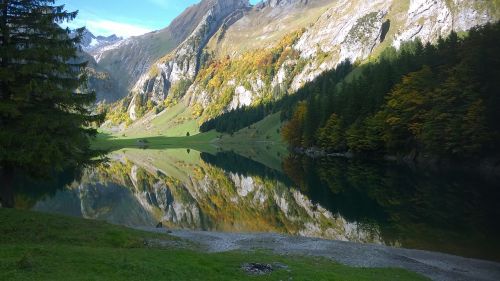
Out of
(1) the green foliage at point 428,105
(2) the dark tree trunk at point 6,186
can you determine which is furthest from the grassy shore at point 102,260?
(1) the green foliage at point 428,105

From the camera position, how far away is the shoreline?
24422mm

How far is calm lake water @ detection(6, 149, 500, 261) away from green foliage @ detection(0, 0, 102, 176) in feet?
29.0

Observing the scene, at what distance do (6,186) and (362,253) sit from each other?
2611cm

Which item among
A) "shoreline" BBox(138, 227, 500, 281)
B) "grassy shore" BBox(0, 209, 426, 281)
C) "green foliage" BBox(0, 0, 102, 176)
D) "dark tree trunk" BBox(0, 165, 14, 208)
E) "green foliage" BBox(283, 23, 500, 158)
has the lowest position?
"shoreline" BBox(138, 227, 500, 281)

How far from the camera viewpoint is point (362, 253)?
28.8 meters

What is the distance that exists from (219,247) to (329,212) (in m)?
22.3

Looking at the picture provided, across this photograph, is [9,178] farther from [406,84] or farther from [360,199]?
[406,84]

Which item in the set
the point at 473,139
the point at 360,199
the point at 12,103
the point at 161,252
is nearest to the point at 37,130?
the point at 12,103

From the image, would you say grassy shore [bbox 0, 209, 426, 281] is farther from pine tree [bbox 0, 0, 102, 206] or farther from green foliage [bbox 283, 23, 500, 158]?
green foliage [bbox 283, 23, 500, 158]

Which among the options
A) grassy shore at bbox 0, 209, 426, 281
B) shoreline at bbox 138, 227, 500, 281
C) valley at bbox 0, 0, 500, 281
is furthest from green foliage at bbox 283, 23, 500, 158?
grassy shore at bbox 0, 209, 426, 281

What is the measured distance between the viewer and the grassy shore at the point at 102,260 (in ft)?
49.0

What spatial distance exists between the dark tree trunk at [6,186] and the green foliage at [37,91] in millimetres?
710

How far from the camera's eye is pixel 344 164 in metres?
93.9

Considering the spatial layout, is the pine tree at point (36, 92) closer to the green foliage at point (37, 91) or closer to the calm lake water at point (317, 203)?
the green foliage at point (37, 91)
